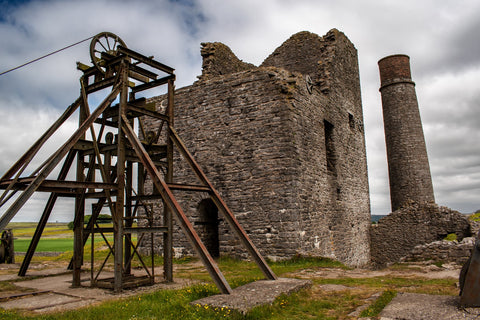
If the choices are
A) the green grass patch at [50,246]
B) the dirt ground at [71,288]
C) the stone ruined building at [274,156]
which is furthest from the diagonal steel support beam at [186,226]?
the green grass patch at [50,246]

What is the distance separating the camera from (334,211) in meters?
12.3

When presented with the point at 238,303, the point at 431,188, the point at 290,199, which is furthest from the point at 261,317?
the point at 431,188

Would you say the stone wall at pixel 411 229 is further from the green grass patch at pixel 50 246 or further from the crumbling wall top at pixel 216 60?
the green grass patch at pixel 50 246

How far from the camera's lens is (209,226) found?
38.2 ft

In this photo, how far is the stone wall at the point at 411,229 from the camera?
→ 45.1 ft

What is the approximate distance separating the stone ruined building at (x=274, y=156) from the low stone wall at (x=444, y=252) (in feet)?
8.49

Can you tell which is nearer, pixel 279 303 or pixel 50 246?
pixel 279 303

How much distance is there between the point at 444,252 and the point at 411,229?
4.49m

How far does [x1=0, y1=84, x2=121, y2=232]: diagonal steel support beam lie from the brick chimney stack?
1702 centimetres

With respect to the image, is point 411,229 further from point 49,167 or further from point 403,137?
point 49,167

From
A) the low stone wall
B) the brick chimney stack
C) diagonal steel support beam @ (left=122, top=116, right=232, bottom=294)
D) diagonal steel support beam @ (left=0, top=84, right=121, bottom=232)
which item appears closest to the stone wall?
the low stone wall

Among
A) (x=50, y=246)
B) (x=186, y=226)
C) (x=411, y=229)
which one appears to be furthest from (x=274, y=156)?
(x=50, y=246)

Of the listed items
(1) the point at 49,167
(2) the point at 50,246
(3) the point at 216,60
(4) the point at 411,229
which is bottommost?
(2) the point at 50,246

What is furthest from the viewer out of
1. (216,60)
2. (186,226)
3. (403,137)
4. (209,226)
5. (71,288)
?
(403,137)
